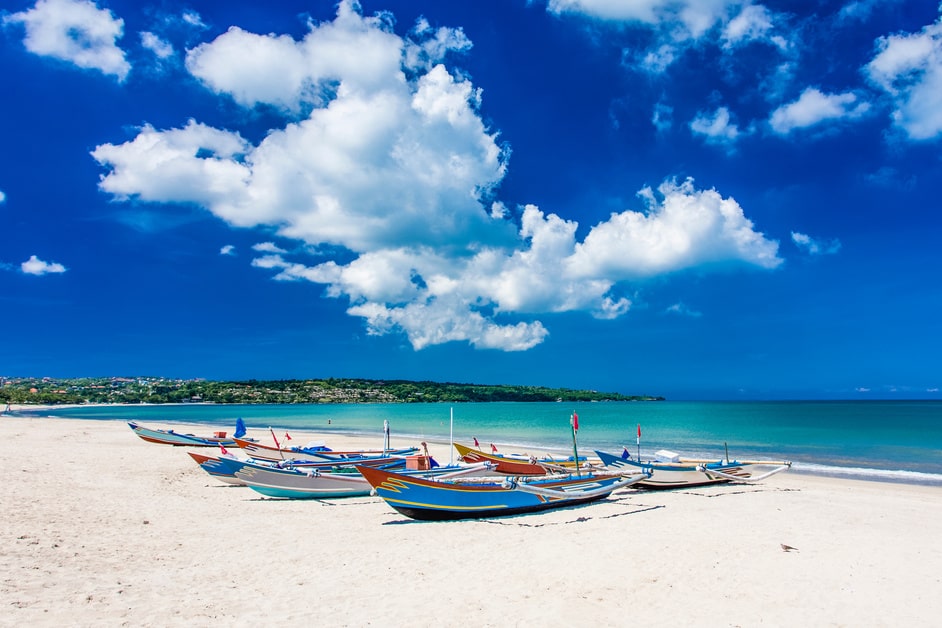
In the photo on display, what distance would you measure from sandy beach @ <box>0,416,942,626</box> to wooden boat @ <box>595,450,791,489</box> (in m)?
1.94

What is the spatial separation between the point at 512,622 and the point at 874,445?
45.4m

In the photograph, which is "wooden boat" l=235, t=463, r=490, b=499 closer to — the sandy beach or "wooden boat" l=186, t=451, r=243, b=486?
the sandy beach

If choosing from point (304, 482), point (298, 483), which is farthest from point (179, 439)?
point (304, 482)

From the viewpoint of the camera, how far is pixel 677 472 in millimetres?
19750

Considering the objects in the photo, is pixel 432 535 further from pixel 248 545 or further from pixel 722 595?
pixel 722 595

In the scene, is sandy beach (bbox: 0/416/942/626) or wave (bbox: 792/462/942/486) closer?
sandy beach (bbox: 0/416/942/626)

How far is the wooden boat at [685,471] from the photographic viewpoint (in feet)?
63.9

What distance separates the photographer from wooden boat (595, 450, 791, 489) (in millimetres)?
19469

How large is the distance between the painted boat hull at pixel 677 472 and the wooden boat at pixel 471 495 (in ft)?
11.7

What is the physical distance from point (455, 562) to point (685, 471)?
12656mm

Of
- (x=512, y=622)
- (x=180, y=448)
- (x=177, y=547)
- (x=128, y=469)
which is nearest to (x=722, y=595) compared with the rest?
(x=512, y=622)

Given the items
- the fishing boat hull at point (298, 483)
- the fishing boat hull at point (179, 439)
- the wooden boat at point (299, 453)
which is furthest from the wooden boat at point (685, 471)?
the fishing boat hull at point (179, 439)

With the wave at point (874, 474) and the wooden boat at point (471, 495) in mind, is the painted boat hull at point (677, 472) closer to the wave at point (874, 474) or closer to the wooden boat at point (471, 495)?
the wooden boat at point (471, 495)

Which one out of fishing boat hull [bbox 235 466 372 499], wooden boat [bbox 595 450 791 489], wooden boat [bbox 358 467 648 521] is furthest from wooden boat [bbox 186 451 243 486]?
wooden boat [bbox 595 450 791 489]
